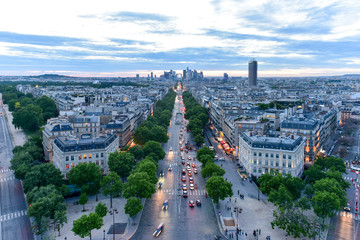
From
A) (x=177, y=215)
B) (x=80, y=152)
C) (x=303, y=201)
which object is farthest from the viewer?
(x=80, y=152)

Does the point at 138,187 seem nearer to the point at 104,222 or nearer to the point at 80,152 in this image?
the point at 104,222

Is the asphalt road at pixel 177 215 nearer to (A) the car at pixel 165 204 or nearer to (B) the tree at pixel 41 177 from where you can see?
(A) the car at pixel 165 204

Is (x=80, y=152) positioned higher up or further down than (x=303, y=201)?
higher up

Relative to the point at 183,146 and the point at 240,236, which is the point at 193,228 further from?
the point at 183,146

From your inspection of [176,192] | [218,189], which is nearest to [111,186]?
[176,192]

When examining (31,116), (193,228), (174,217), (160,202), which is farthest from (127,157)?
(31,116)

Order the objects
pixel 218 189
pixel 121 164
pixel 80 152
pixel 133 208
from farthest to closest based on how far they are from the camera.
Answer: pixel 80 152 < pixel 121 164 < pixel 218 189 < pixel 133 208
